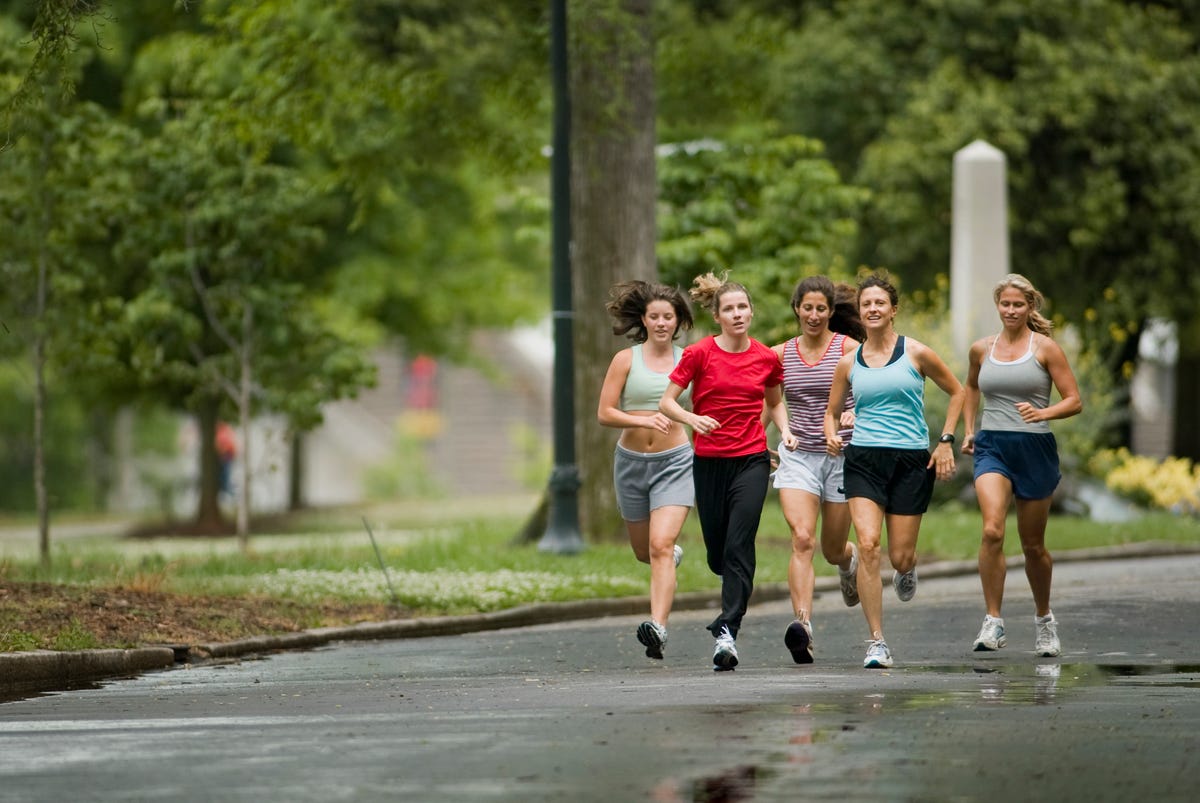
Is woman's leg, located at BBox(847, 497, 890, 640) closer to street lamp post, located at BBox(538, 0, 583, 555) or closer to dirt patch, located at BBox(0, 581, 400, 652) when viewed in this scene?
dirt patch, located at BBox(0, 581, 400, 652)

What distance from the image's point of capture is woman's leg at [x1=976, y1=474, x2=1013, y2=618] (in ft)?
39.3

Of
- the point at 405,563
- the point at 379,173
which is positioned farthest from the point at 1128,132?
the point at 405,563

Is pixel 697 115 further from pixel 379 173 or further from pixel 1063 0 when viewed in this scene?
pixel 1063 0

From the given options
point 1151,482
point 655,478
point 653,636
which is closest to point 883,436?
point 655,478

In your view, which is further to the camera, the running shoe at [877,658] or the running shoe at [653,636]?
the running shoe at [653,636]

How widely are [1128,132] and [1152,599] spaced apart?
694 inches

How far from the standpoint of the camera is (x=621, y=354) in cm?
1197

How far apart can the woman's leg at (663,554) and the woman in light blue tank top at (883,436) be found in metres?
0.88

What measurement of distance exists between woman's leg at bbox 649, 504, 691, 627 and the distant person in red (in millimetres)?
32685

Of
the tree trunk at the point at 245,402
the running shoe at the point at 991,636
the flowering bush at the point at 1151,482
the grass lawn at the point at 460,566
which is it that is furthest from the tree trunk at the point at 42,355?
the flowering bush at the point at 1151,482

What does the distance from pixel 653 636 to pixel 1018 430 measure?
2.19 meters

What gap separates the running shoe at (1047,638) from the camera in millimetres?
11914

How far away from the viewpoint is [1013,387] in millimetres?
11945

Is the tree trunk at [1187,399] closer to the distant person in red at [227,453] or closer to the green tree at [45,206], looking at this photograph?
the distant person in red at [227,453]
